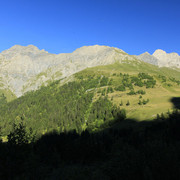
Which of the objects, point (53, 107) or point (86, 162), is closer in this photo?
point (86, 162)

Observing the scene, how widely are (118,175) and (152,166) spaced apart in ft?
13.4

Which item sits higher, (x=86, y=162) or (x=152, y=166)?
(x=152, y=166)

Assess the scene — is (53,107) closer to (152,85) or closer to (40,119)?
(40,119)

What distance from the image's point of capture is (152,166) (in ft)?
49.6

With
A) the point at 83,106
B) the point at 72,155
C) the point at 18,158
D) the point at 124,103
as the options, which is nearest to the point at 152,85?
the point at 124,103

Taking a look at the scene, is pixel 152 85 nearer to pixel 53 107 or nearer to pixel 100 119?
pixel 100 119

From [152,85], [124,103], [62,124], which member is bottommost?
[62,124]

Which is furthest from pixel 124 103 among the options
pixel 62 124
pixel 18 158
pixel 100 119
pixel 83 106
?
pixel 18 158

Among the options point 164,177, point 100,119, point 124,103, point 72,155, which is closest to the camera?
point 164,177

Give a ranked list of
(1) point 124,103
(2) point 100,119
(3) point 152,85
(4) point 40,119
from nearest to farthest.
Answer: (2) point 100,119, (1) point 124,103, (4) point 40,119, (3) point 152,85

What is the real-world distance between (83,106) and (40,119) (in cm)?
5890

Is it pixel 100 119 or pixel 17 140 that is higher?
pixel 17 140

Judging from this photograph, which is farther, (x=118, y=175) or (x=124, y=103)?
(x=124, y=103)

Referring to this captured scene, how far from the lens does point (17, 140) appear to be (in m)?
33.2
